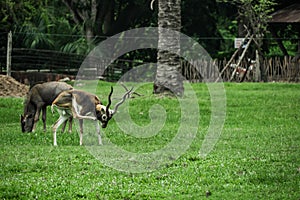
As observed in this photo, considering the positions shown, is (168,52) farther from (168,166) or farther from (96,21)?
(96,21)

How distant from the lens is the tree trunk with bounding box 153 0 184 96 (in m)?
22.2

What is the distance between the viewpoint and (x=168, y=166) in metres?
11.6

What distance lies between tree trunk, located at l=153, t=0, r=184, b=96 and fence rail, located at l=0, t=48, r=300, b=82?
8516 mm

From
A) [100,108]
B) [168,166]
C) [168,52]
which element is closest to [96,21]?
[168,52]

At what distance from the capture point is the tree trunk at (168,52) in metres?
22.2

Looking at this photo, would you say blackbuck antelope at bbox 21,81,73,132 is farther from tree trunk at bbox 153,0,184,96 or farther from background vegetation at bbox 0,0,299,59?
background vegetation at bbox 0,0,299,59

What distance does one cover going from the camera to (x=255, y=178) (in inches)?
410

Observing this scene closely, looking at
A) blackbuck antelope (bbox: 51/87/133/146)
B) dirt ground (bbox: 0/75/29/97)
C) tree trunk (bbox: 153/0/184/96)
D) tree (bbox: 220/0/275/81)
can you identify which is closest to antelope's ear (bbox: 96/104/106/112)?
blackbuck antelope (bbox: 51/87/133/146)

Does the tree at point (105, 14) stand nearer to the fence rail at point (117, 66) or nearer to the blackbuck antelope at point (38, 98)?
the fence rail at point (117, 66)

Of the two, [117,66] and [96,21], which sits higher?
[96,21]

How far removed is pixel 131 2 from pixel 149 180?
31662 millimetres

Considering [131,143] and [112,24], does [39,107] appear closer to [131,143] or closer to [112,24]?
[131,143]

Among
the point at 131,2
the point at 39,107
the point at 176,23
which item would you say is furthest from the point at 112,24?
the point at 39,107

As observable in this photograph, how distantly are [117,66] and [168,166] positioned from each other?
22.4m
